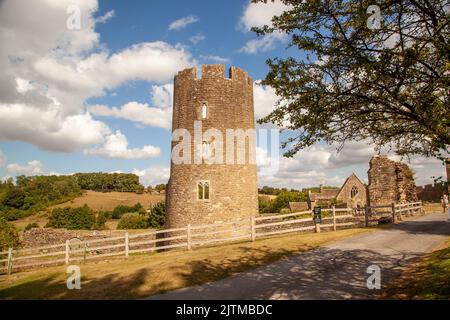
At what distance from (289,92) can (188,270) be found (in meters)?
6.56

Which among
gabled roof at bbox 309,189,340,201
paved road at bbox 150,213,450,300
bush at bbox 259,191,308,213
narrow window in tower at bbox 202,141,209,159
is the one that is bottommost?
paved road at bbox 150,213,450,300

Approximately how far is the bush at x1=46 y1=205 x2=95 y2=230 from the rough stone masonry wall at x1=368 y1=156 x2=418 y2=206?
40.3 metres

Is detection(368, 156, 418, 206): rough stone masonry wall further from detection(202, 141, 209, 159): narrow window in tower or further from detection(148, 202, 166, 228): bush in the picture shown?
detection(148, 202, 166, 228): bush

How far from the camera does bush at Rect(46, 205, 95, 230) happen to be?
51750mm

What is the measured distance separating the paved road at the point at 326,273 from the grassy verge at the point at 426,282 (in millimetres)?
375

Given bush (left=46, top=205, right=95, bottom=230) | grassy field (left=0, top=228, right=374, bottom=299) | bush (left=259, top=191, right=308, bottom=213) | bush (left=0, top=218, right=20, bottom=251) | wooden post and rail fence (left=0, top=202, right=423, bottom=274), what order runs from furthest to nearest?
bush (left=259, top=191, right=308, bottom=213), bush (left=46, top=205, right=95, bottom=230), bush (left=0, top=218, right=20, bottom=251), wooden post and rail fence (left=0, top=202, right=423, bottom=274), grassy field (left=0, top=228, right=374, bottom=299)

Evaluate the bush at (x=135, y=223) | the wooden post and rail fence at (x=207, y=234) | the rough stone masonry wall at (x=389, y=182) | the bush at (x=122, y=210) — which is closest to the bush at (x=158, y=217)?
the bush at (x=135, y=223)

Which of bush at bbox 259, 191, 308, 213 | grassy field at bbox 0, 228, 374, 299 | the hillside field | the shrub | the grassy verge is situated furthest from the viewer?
the hillside field

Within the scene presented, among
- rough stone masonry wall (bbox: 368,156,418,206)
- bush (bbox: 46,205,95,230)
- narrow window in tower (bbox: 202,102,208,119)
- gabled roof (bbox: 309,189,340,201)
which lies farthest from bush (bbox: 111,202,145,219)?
narrow window in tower (bbox: 202,102,208,119)

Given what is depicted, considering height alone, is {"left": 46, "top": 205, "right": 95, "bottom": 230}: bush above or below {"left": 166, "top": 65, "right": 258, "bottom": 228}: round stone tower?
below

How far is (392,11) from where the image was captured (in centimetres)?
711

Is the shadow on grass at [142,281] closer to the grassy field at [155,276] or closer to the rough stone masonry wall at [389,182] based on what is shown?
the grassy field at [155,276]
